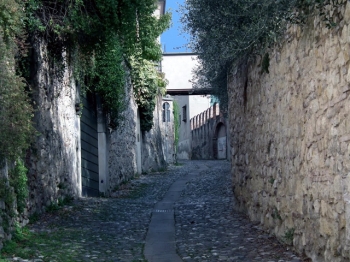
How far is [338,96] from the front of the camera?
208 inches

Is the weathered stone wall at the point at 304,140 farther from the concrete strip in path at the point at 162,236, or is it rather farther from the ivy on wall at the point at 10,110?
the ivy on wall at the point at 10,110

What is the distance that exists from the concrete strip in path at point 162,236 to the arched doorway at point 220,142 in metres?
27.8

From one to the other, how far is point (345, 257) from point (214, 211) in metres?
6.47

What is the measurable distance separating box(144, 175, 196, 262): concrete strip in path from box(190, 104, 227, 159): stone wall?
88.4 feet

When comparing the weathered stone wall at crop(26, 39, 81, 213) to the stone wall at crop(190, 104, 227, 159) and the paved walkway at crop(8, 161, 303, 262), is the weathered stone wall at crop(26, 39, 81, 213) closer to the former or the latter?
the paved walkway at crop(8, 161, 303, 262)

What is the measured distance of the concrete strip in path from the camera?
7.21m

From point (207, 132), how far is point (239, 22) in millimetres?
37229

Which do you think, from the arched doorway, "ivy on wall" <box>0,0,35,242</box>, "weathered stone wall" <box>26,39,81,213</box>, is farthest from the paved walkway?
the arched doorway

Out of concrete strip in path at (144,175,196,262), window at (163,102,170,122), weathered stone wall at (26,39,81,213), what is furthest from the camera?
window at (163,102,170,122)

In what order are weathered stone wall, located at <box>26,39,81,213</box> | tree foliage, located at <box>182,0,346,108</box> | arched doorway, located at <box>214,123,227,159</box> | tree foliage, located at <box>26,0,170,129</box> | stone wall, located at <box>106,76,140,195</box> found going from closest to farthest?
tree foliage, located at <box>182,0,346,108</box>
tree foliage, located at <box>26,0,170,129</box>
weathered stone wall, located at <box>26,39,81,213</box>
stone wall, located at <box>106,76,140,195</box>
arched doorway, located at <box>214,123,227,159</box>

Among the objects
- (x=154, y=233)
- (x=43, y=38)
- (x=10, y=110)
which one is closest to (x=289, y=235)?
(x=154, y=233)

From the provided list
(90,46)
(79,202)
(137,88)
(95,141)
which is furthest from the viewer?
(137,88)

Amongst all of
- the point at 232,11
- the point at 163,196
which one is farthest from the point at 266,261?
the point at 163,196

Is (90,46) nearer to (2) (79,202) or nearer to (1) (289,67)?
(2) (79,202)
